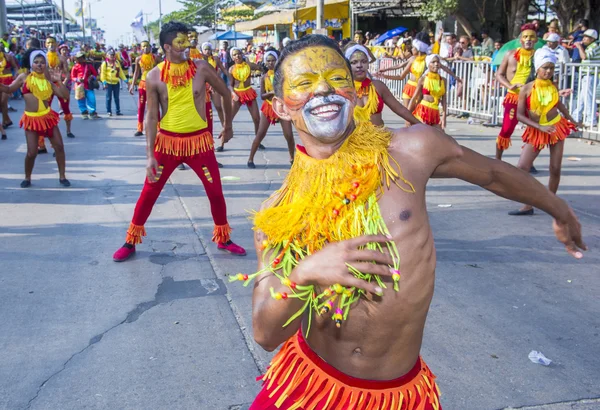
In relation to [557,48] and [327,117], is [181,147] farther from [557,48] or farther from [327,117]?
[557,48]

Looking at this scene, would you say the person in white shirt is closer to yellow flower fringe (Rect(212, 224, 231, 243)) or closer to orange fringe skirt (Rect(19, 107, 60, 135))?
yellow flower fringe (Rect(212, 224, 231, 243))

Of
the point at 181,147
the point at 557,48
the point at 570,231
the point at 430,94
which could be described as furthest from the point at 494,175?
the point at 557,48

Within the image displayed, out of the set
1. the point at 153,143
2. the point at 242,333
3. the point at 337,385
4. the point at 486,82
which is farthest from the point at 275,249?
the point at 486,82

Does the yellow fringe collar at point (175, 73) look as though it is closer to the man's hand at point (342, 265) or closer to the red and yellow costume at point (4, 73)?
the man's hand at point (342, 265)

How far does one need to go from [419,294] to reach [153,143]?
421cm

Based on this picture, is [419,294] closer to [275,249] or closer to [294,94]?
[275,249]

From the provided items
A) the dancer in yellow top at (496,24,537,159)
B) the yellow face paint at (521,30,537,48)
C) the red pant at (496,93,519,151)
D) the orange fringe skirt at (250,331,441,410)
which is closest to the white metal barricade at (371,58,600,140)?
the dancer in yellow top at (496,24,537,159)

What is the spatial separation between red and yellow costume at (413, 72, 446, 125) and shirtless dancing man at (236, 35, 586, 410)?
8.51 m

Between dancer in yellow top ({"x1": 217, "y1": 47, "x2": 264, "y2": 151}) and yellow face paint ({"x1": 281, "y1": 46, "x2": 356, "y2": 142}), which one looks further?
dancer in yellow top ({"x1": 217, "y1": 47, "x2": 264, "y2": 151})

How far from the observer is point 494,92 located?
14.4 meters

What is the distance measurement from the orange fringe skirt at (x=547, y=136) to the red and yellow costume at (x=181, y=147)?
11.9 feet

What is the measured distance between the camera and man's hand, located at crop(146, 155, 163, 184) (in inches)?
227

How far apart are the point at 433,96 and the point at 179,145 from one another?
19.0 ft

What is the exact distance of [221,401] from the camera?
3.53m
